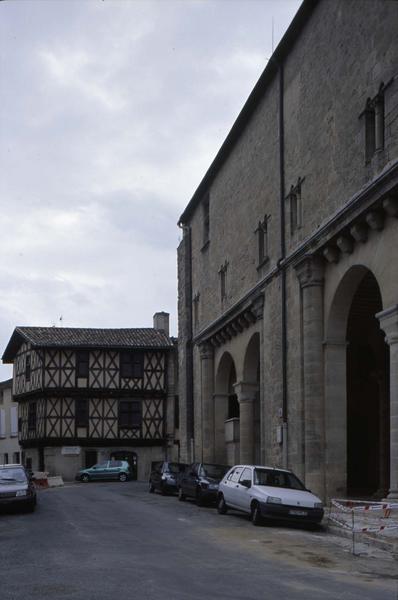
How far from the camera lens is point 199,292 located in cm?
Result: 3709

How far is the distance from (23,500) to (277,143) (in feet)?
40.8

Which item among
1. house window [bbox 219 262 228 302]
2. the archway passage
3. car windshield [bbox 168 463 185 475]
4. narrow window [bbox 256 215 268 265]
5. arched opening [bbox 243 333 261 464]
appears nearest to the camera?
the archway passage

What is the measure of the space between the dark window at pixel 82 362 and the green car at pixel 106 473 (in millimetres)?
6876

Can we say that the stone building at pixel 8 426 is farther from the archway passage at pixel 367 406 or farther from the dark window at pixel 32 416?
the archway passage at pixel 367 406

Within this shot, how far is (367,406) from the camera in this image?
1161 inches

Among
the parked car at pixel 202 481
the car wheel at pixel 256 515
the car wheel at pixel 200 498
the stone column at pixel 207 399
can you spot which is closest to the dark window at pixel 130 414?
the stone column at pixel 207 399

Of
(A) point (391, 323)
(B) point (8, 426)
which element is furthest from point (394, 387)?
(B) point (8, 426)

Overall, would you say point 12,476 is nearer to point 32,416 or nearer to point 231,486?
point 231,486

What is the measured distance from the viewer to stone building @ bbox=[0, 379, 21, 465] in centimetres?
6275

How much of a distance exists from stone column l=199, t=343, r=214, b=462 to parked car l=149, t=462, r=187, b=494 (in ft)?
9.14

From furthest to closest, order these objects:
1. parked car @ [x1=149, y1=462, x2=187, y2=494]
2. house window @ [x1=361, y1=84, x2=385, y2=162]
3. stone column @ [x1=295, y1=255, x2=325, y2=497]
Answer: parked car @ [x1=149, y1=462, x2=187, y2=494]
stone column @ [x1=295, y1=255, x2=325, y2=497]
house window @ [x1=361, y1=84, x2=385, y2=162]

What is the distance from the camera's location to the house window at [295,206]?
23.3m

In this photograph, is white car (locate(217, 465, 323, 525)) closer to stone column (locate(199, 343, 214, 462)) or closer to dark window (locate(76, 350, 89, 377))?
stone column (locate(199, 343, 214, 462))

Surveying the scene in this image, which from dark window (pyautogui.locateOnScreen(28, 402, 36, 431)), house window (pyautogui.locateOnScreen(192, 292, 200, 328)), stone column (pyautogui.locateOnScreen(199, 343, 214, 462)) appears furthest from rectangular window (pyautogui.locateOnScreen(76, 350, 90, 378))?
stone column (pyautogui.locateOnScreen(199, 343, 214, 462))
